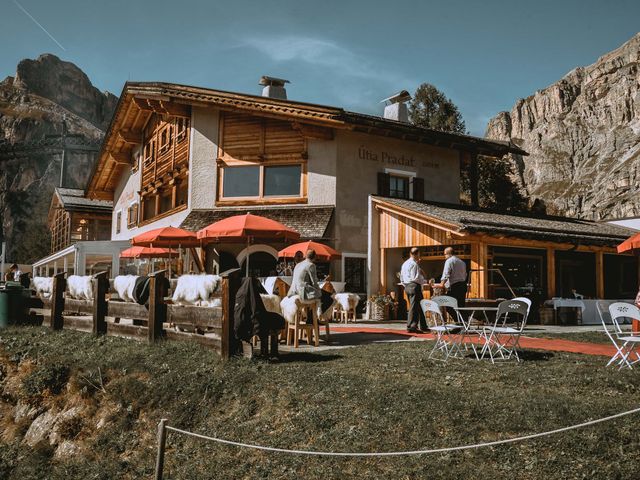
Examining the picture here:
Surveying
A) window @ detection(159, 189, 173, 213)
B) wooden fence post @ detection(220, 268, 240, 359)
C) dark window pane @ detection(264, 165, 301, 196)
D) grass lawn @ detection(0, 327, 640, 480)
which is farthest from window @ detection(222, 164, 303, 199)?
wooden fence post @ detection(220, 268, 240, 359)

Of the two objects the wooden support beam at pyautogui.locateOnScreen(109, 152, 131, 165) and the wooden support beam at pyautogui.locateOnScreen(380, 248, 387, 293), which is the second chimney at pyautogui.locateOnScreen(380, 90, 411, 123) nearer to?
the wooden support beam at pyautogui.locateOnScreen(380, 248, 387, 293)

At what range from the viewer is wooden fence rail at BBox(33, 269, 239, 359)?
24.4 feet

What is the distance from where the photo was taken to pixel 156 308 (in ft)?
28.9

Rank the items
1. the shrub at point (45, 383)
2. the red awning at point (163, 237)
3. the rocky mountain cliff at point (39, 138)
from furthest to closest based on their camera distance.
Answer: the rocky mountain cliff at point (39, 138) < the red awning at point (163, 237) < the shrub at point (45, 383)

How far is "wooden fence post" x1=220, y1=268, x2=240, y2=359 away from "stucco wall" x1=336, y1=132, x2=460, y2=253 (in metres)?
10.8

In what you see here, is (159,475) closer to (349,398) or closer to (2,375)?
(349,398)

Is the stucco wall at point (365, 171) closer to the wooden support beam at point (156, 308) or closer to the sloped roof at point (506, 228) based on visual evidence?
the sloped roof at point (506, 228)

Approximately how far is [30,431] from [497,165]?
3154 centimetres

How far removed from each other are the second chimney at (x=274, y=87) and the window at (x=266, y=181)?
5.14 m

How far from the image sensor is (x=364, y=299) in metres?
17.8

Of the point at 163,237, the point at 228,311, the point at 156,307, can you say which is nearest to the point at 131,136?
the point at 163,237

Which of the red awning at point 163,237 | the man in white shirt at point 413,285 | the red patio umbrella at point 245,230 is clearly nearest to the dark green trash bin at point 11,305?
the red awning at point 163,237

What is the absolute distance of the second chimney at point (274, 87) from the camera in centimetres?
2302

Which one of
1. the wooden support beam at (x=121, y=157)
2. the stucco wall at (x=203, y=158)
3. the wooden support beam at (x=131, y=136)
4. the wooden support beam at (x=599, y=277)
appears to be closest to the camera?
the wooden support beam at (x=599, y=277)
